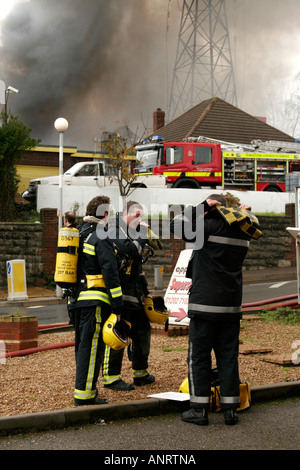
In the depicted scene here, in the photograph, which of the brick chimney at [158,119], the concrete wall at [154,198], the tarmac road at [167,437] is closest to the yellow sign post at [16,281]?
the concrete wall at [154,198]

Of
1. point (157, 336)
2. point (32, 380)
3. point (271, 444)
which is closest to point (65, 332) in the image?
point (157, 336)

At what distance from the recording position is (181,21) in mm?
39938

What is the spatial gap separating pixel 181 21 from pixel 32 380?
3727 centimetres

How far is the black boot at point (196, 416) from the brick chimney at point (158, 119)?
127 feet

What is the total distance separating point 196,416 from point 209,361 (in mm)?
476

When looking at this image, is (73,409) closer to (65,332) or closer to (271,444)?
(271,444)

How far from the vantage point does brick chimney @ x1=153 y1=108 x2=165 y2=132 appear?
4306 cm

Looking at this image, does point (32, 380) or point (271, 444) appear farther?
point (32, 380)

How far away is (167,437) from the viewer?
15.6 feet

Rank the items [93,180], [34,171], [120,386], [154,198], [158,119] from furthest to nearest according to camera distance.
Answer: [158,119] < [34,171] < [93,180] < [154,198] < [120,386]

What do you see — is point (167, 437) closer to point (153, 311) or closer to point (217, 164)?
point (153, 311)

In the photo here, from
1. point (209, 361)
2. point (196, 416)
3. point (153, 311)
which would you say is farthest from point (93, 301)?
point (196, 416)

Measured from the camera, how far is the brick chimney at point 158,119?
141 ft
